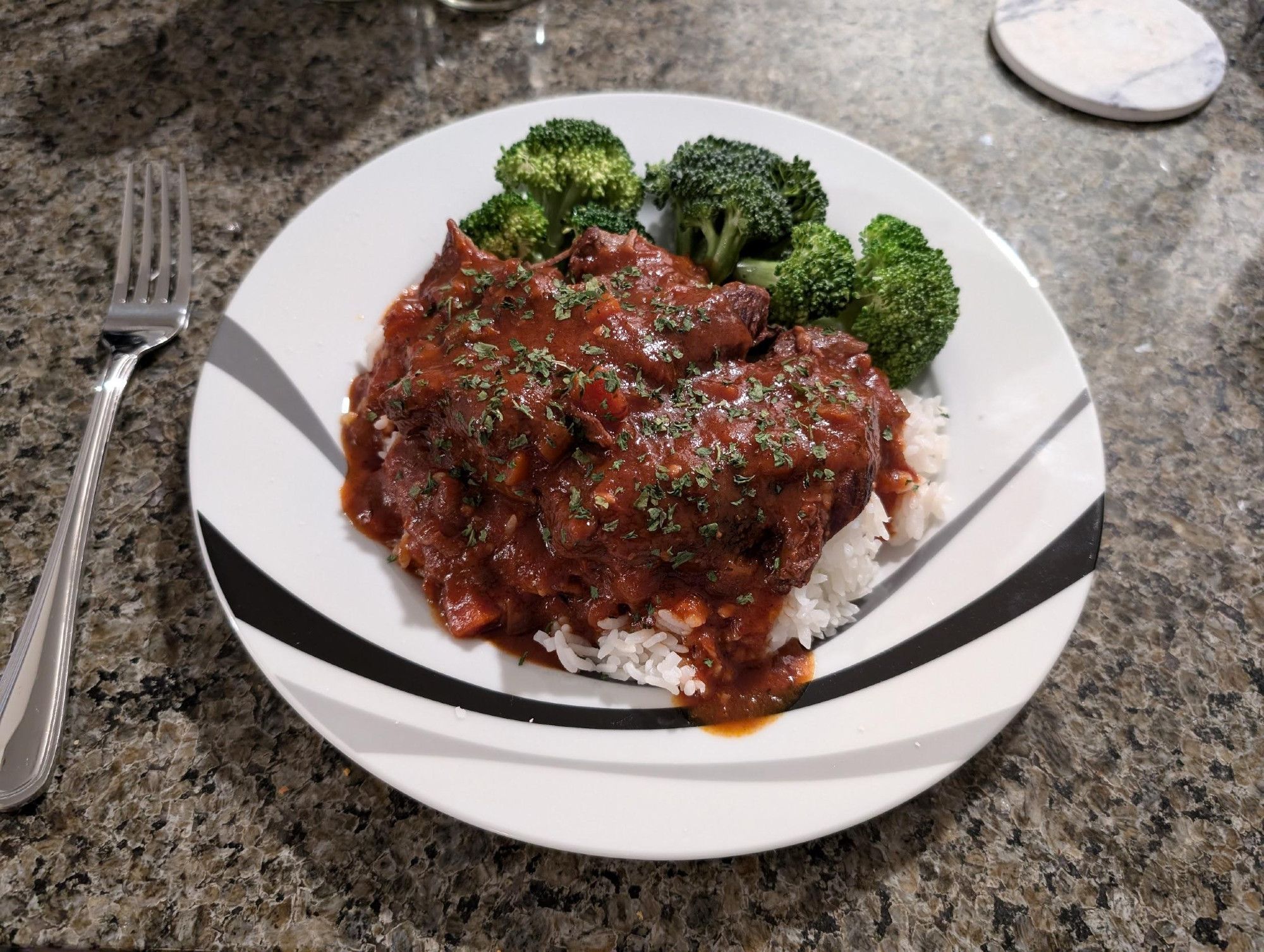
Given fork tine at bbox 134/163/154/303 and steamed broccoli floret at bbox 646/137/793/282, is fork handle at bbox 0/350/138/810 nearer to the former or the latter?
fork tine at bbox 134/163/154/303

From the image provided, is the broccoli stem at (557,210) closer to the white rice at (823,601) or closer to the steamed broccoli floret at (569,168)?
the steamed broccoli floret at (569,168)

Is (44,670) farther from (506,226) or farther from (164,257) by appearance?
(506,226)

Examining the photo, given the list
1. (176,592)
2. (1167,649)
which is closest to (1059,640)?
(1167,649)

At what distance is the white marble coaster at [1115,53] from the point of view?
4184 millimetres

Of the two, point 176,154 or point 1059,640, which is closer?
point 1059,640

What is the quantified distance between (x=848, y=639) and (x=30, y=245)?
3.48 meters

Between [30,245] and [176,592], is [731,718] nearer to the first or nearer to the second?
[176,592]

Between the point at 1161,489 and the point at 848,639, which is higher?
the point at 848,639

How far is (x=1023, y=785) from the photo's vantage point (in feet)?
7.59

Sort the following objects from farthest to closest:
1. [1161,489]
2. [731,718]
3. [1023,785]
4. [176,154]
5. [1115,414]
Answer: [176,154]
[1115,414]
[1161,489]
[1023,785]
[731,718]

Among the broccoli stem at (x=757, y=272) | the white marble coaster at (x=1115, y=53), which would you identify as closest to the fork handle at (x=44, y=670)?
the broccoli stem at (x=757, y=272)

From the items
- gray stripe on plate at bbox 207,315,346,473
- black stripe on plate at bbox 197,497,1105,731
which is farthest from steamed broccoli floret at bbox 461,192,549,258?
black stripe on plate at bbox 197,497,1105,731

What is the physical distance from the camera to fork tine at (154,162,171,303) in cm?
→ 310

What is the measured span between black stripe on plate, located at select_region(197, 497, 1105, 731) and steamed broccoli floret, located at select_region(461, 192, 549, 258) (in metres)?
1.35
